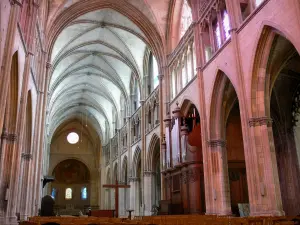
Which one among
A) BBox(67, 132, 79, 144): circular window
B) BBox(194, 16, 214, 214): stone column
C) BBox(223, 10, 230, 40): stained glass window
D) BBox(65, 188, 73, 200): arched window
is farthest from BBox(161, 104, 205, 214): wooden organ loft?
BBox(67, 132, 79, 144): circular window

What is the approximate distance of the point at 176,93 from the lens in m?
20.4

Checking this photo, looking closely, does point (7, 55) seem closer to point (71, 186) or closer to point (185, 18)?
point (185, 18)

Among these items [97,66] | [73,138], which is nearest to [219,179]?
[97,66]

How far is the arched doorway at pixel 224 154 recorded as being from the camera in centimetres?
1442

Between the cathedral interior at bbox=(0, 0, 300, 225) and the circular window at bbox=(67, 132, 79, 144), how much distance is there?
16.1 meters

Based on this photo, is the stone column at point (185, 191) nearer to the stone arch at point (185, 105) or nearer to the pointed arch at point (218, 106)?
the pointed arch at point (218, 106)

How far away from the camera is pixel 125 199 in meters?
32.9

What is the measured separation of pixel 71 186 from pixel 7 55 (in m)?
40.3

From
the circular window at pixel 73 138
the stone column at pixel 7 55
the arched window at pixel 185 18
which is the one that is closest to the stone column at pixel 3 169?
the stone column at pixel 7 55

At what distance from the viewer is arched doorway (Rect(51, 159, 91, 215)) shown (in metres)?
45.9

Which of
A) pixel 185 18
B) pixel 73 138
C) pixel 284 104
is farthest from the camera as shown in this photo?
pixel 73 138

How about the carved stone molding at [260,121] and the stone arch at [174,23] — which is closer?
the carved stone molding at [260,121]

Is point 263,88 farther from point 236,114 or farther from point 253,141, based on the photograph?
point 236,114

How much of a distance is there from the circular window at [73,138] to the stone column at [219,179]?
119 feet
